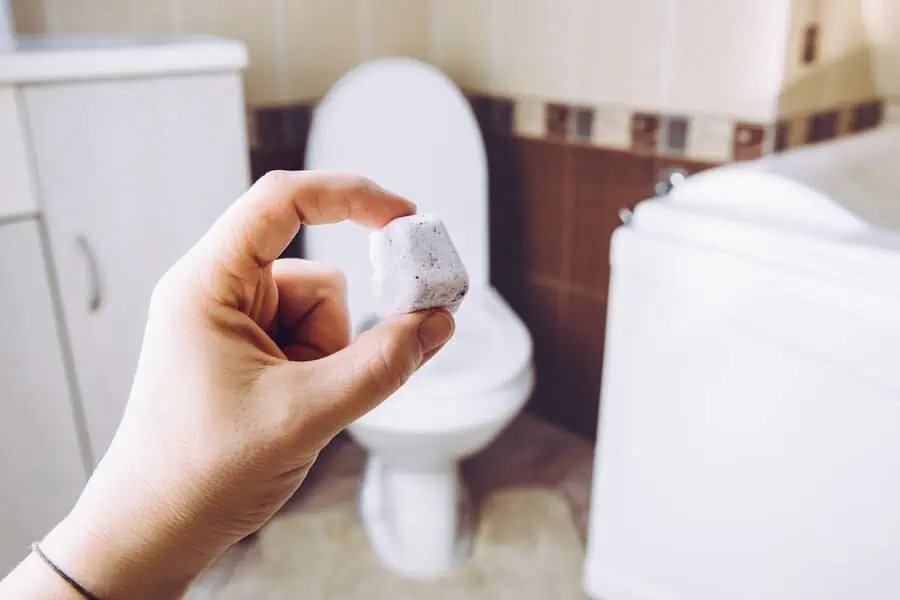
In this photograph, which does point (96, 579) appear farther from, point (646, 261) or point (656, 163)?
point (656, 163)

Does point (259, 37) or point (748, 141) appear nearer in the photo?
point (748, 141)

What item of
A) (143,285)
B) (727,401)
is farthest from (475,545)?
(143,285)

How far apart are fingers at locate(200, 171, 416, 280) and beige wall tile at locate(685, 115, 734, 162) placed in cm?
99

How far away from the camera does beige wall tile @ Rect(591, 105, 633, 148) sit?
1.46 meters

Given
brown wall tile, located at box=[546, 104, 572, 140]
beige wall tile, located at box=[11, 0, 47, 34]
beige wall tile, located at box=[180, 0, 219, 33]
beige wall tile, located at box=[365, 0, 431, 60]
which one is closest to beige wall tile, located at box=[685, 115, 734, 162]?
brown wall tile, located at box=[546, 104, 572, 140]

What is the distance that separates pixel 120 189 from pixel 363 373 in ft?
2.45

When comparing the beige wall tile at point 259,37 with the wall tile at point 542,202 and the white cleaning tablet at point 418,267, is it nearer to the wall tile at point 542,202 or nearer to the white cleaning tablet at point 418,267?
the wall tile at point 542,202

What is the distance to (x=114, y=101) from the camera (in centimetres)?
103

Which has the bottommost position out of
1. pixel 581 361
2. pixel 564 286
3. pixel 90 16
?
pixel 581 361

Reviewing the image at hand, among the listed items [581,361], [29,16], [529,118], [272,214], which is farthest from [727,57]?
[29,16]

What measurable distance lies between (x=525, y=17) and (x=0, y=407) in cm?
120

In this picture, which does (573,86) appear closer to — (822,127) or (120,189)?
(822,127)

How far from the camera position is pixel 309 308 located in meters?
0.61

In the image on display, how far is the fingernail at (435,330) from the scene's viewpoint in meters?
0.51
